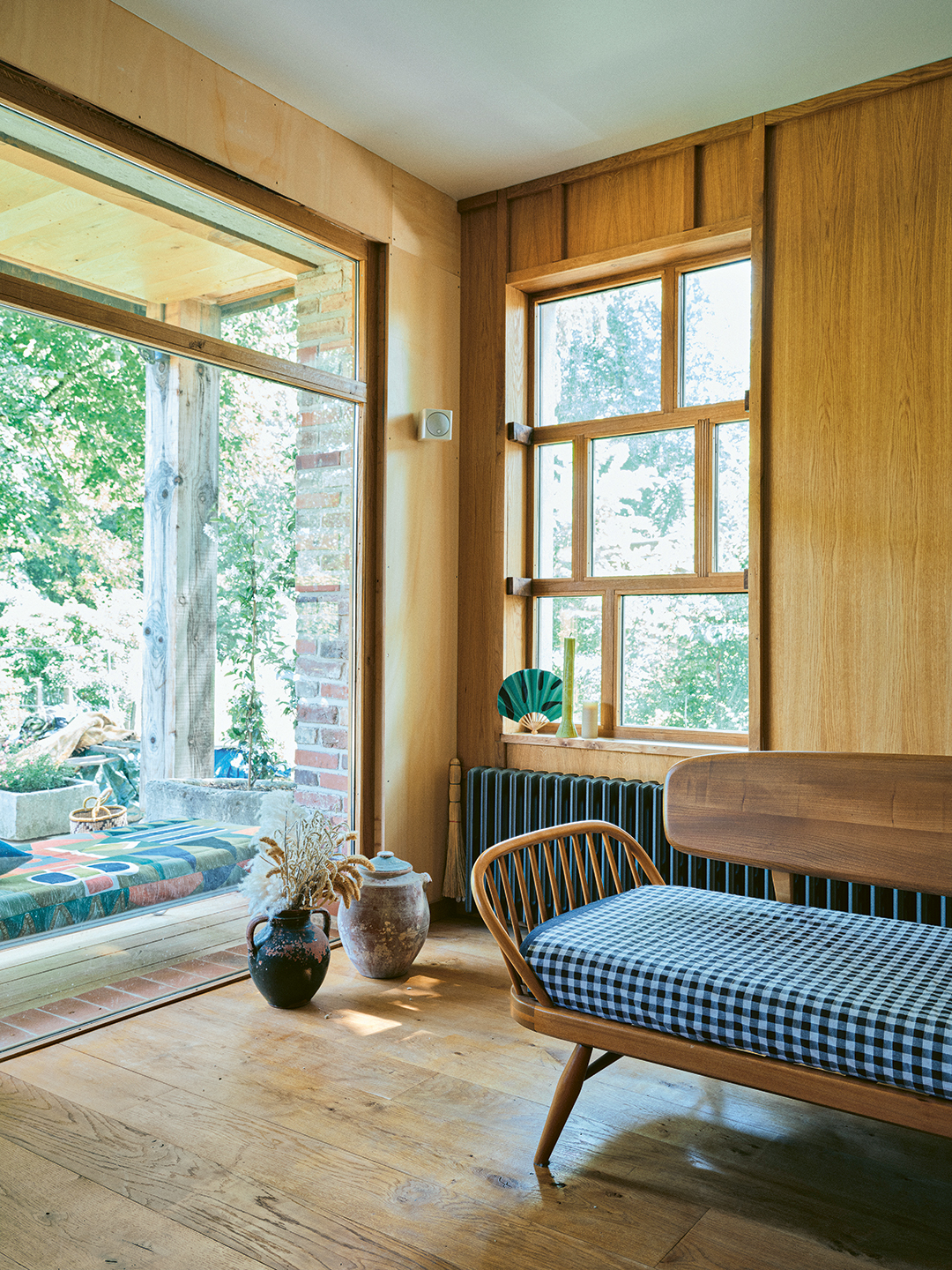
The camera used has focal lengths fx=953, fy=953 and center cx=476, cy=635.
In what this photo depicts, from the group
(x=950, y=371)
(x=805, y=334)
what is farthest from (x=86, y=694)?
(x=950, y=371)

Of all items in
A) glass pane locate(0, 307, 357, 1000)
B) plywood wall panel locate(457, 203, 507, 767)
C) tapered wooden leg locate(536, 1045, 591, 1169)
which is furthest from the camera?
plywood wall panel locate(457, 203, 507, 767)

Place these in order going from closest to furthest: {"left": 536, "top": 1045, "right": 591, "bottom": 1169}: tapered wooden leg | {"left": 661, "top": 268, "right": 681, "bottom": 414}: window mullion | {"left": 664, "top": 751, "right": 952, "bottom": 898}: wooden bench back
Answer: {"left": 536, "top": 1045, "right": 591, "bottom": 1169}: tapered wooden leg
{"left": 664, "top": 751, "right": 952, "bottom": 898}: wooden bench back
{"left": 661, "top": 268, "right": 681, "bottom": 414}: window mullion

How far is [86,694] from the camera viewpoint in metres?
2.85

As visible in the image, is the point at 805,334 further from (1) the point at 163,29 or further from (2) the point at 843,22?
(1) the point at 163,29

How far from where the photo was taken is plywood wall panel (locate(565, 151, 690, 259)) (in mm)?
3623

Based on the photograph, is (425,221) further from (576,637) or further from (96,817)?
(96,817)

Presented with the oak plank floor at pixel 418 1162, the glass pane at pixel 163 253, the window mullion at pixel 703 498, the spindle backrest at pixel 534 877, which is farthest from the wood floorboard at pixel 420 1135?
the glass pane at pixel 163 253

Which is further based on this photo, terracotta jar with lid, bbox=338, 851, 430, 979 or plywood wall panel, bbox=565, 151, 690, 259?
plywood wall panel, bbox=565, 151, 690, 259

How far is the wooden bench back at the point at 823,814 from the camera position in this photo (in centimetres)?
244

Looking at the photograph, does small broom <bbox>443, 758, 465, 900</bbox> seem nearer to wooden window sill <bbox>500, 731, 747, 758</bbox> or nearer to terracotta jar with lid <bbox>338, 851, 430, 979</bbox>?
wooden window sill <bbox>500, 731, 747, 758</bbox>

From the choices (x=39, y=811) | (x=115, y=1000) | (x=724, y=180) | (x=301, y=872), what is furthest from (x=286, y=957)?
(x=724, y=180)

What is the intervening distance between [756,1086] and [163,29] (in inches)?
130

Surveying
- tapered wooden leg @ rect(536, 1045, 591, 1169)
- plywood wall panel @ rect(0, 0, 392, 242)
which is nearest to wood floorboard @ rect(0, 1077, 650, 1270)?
tapered wooden leg @ rect(536, 1045, 591, 1169)

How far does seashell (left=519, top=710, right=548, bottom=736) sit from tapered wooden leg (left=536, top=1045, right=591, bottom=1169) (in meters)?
1.95
